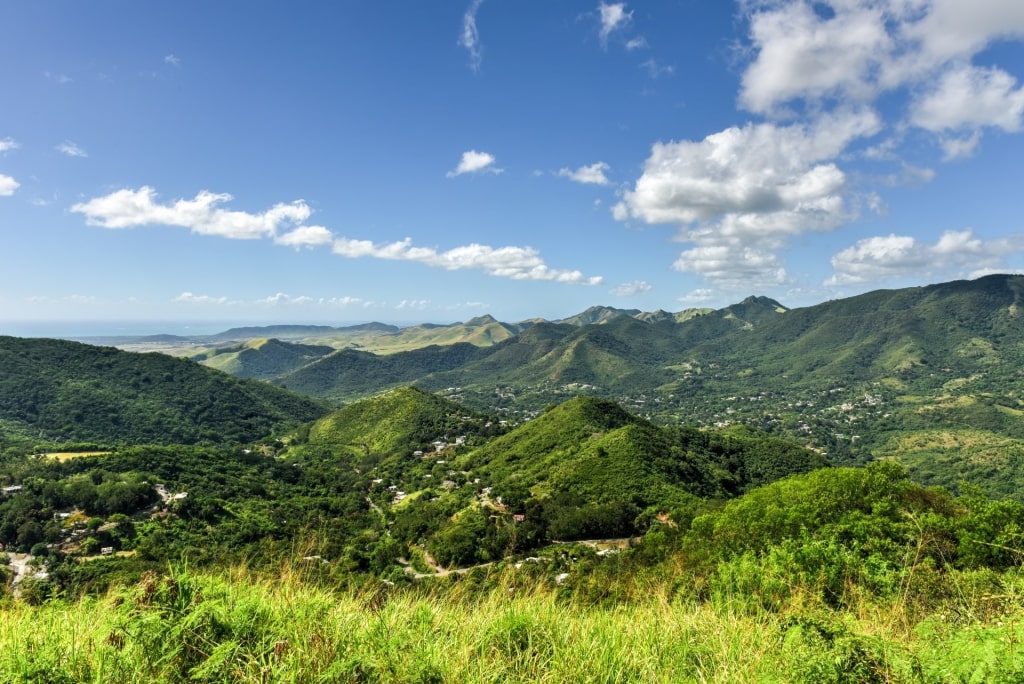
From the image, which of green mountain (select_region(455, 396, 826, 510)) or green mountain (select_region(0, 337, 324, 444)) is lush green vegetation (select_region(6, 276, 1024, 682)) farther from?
green mountain (select_region(0, 337, 324, 444))

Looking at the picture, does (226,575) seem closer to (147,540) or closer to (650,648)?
(650,648)

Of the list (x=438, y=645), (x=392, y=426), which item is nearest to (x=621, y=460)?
(x=438, y=645)

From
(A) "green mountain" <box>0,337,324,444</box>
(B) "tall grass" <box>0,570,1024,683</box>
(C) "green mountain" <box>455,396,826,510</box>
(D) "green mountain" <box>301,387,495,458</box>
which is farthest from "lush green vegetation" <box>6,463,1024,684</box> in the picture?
(A) "green mountain" <box>0,337,324,444</box>

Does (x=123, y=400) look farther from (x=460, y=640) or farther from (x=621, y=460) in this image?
(x=460, y=640)

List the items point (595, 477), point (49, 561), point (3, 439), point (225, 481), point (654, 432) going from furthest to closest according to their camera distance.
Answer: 1. point (3, 439)
2. point (654, 432)
3. point (225, 481)
4. point (595, 477)
5. point (49, 561)

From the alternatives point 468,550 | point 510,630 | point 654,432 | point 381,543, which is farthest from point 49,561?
point 654,432
